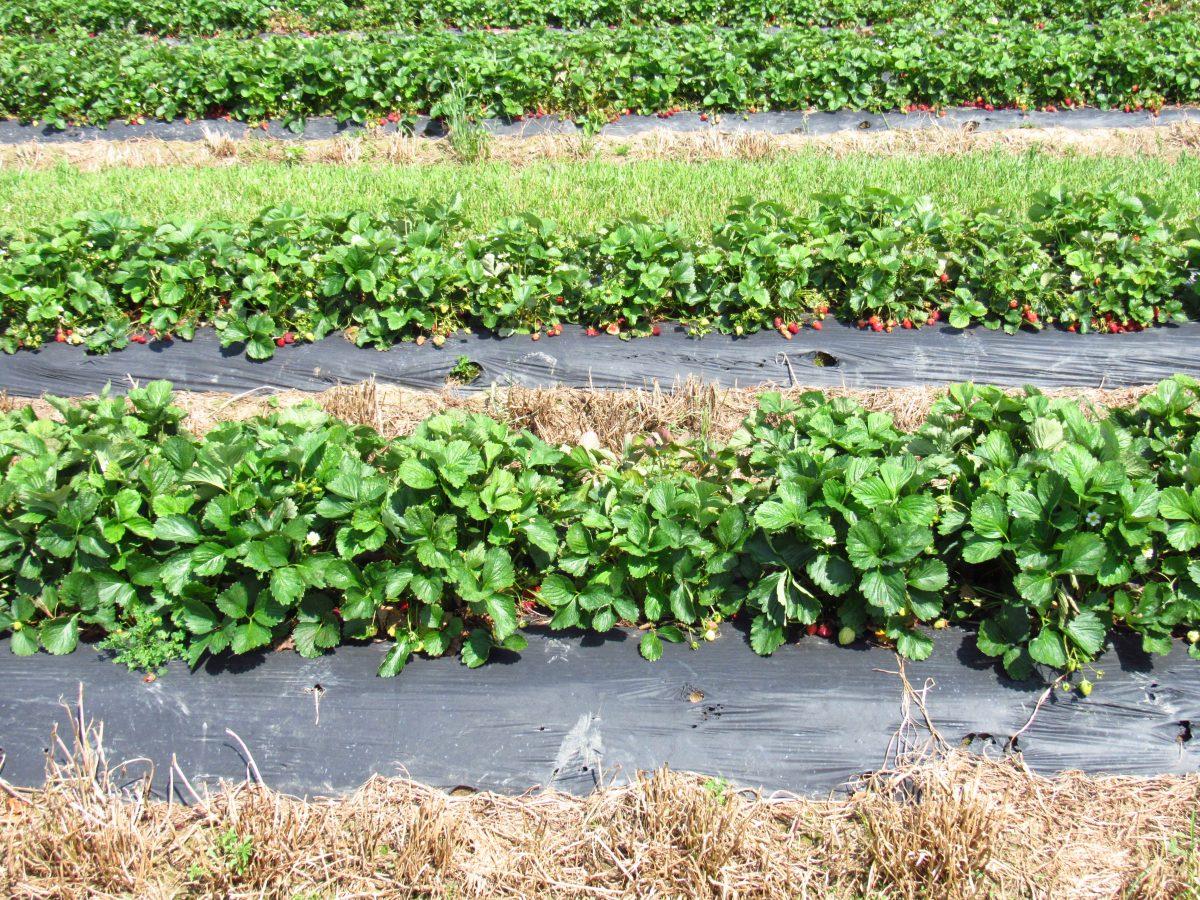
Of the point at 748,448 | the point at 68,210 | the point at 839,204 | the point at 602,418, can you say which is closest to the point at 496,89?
the point at 68,210

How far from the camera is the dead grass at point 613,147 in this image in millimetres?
7926

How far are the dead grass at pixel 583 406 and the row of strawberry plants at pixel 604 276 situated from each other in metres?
0.35

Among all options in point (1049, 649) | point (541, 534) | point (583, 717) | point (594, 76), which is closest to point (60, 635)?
point (541, 534)

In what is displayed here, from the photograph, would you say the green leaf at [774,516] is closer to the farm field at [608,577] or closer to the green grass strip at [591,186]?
the farm field at [608,577]

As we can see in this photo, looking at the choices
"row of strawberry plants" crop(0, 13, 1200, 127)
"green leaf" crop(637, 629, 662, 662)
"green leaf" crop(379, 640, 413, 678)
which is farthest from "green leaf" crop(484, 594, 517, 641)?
"row of strawberry plants" crop(0, 13, 1200, 127)

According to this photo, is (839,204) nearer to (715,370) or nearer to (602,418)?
(715,370)

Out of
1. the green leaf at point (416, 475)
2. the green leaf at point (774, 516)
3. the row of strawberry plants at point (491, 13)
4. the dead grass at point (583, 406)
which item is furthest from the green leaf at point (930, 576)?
the row of strawberry plants at point (491, 13)

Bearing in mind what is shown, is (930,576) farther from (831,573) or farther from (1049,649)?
(1049,649)

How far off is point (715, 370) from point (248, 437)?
243 cm

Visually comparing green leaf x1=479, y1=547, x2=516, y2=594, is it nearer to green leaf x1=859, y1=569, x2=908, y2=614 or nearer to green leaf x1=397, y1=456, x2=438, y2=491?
green leaf x1=397, y1=456, x2=438, y2=491

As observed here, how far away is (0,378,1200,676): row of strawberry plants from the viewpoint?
2.72 meters

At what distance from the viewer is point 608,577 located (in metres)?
2.87

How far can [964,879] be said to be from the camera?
7.62 ft

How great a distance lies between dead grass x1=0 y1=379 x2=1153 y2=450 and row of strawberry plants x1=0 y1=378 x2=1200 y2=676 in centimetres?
126
